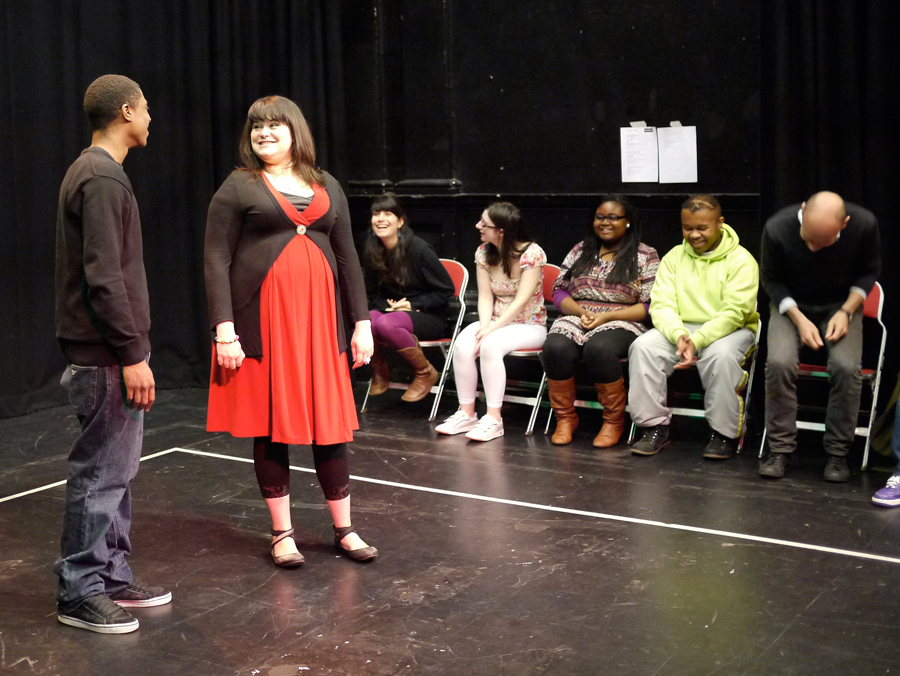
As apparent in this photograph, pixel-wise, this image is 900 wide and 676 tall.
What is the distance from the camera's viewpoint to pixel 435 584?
135 inches

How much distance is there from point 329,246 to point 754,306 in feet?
7.55

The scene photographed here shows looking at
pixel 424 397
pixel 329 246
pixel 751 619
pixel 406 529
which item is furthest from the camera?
pixel 424 397

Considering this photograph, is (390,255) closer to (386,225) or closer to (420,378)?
(386,225)

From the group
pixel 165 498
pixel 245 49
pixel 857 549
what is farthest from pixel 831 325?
pixel 245 49

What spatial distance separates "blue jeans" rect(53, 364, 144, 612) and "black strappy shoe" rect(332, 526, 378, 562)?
83 cm

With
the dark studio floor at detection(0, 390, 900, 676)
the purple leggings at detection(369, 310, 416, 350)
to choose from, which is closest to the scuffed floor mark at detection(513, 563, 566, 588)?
the dark studio floor at detection(0, 390, 900, 676)

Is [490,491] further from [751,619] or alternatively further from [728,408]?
[751,619]

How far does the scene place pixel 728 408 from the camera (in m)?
4.86

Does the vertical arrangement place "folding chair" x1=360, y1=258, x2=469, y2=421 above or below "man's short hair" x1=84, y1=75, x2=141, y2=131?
below

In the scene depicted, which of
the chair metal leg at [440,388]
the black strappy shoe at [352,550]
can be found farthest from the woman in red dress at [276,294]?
the chair metal leg at [440,388]

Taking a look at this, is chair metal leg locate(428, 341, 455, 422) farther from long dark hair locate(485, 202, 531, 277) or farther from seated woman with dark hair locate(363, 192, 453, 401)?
long dark hair locate(485, 202, 531, 277)

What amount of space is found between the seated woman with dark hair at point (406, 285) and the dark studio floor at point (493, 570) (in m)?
0.83

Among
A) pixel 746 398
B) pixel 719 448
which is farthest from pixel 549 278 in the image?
pixel 719 448

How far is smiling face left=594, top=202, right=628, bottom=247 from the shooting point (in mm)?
5328
